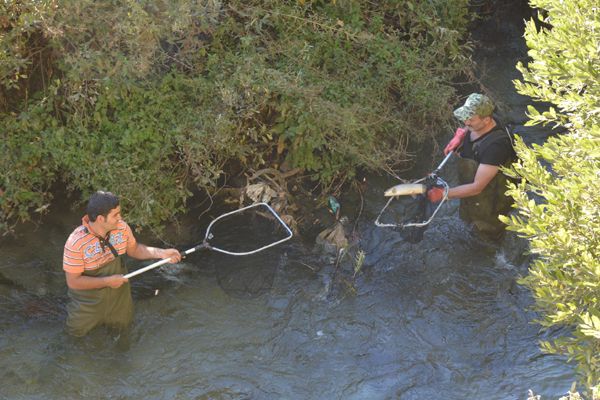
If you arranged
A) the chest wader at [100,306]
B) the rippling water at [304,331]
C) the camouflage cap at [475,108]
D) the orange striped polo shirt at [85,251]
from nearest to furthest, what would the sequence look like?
the orange striped polo shirt at [85,251]
the chest wader at [100,306]
the rippling water at [304,331]
the camouflage cap at [475,108]

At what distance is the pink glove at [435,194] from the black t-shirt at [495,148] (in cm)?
44

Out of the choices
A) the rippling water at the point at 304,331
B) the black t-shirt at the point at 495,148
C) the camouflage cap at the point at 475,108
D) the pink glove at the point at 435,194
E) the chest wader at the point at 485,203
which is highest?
the camouflage cap at the point at 475,108

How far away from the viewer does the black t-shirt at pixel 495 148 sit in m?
6.17

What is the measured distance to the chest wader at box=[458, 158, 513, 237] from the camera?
21.5 feet

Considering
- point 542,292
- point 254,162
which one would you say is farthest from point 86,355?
point 542,292

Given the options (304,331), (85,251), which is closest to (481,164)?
(304,331)

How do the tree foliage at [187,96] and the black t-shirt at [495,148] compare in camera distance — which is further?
the tree foliage at [187,96]

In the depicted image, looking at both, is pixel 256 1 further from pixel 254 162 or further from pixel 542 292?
pixel 542 292

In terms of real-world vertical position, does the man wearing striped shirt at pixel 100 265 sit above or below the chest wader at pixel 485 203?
above

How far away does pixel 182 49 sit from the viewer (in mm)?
7016

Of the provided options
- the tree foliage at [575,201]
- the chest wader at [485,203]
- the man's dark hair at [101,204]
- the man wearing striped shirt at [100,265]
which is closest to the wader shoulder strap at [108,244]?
the man wearing striped shirt at [100,265]

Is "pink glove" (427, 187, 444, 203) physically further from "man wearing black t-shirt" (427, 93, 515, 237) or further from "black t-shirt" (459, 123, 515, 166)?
"black t-shirt" (459, 123, 515, 166)

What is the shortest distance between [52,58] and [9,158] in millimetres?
1073

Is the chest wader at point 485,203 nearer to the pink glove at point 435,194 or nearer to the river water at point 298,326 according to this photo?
the river water at point 298,326
